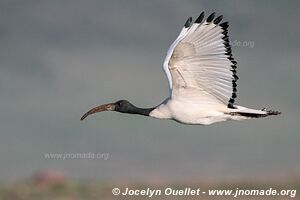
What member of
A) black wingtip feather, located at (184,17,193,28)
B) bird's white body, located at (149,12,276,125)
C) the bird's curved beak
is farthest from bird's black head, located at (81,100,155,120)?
black wingtip feather, located at (184,17,193,28)

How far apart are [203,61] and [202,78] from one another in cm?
42

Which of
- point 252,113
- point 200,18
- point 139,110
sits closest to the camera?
point 200,18

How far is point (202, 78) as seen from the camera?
18.0 metres

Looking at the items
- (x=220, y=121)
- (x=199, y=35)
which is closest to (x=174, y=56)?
(x=199, y=35)

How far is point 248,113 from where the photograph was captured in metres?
18.4

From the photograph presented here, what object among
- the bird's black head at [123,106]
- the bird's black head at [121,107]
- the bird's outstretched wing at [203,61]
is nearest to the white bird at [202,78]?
the bird's outstretched wing at [203,61]

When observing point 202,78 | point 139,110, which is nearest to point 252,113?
point 202,78

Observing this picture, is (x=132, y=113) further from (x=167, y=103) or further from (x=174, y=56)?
(x=174, y=56)

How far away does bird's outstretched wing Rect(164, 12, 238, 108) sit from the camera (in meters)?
17.4

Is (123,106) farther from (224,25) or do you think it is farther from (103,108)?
(224,25)

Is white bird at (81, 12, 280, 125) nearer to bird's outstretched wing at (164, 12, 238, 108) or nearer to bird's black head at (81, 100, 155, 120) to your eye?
bird's outstretched wing at (164, 12, 238, 108)

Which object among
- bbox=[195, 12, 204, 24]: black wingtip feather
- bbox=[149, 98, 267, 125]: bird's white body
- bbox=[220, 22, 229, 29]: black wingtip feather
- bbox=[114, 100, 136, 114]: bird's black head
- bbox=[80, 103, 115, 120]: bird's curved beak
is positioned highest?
bbox=[195, 12, 204, 24]: black wingtip feather

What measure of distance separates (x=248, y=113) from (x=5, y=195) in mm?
10452

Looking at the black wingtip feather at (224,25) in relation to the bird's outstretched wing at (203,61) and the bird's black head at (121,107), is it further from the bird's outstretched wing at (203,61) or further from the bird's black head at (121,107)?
the bird's black head at (121,107)
